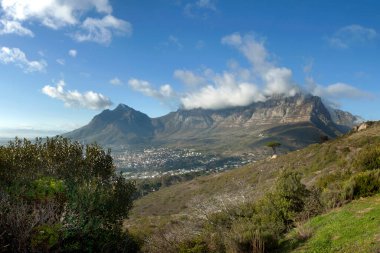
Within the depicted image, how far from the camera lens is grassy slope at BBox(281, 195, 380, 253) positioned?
506 inches

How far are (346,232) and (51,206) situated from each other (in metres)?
11.7

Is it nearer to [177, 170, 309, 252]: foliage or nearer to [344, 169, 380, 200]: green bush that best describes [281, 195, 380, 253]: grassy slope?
[177, 170, 309, 252]: foliage

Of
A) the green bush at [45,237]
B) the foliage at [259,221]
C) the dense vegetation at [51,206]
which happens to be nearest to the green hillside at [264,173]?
the dense vegetation at [51,206]

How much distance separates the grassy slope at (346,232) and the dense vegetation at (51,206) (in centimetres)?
860

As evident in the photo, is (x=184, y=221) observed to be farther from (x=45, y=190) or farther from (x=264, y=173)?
(x=264, y=173)

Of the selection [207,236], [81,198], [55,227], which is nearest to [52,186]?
[81,198]

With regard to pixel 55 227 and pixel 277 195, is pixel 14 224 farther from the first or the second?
pixel 277 195

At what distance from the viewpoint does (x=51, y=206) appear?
50.7 feet

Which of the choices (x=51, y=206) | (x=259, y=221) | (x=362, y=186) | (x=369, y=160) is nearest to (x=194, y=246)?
(x=259, y=221)

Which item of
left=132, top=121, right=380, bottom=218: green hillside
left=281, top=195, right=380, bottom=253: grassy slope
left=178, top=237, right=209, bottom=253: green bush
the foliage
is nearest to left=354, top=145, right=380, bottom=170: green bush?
the foliage

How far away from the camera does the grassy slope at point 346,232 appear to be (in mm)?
12855

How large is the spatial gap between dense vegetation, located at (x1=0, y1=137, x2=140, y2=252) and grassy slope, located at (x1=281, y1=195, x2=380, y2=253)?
8.60 m

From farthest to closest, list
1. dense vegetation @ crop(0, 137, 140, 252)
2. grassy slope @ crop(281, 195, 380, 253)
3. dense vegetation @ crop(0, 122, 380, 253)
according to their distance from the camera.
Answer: dense vegetation @ crop(0, 122, 380, 253) → dense vegetation @ crop(0, 137, 140, 252) → grassy slope @ crop(281, 195, 380, 253)

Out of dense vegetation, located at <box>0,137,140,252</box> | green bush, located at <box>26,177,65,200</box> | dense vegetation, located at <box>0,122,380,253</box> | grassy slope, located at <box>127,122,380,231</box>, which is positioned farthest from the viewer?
grassy slope, located at <box>127,122,380,231</box>
